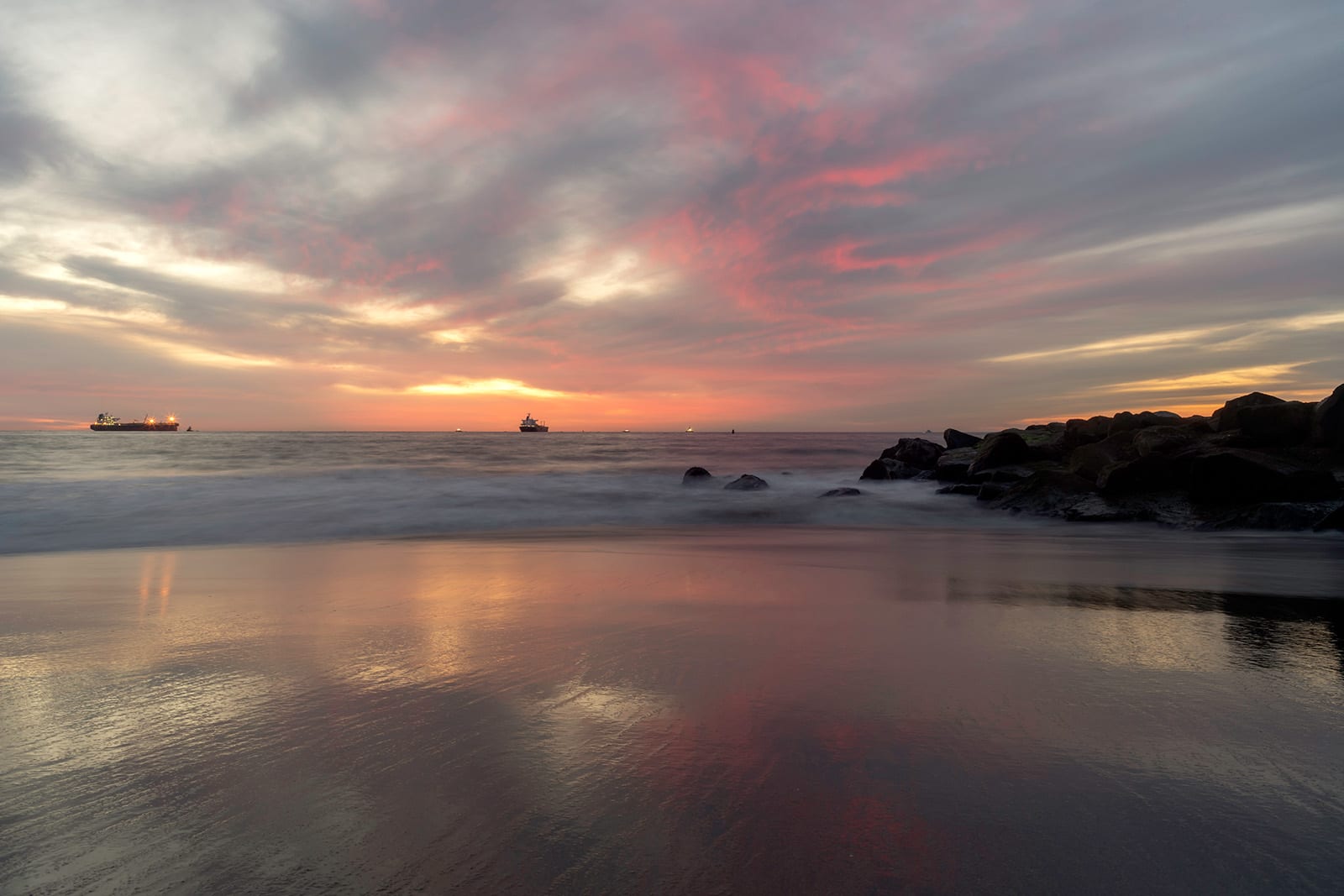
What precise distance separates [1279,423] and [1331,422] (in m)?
1.07

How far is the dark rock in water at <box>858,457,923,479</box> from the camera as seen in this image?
24.5m

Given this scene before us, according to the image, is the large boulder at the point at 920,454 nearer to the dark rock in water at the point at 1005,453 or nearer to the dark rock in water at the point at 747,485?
the dark rock in water at the point at 1005,453

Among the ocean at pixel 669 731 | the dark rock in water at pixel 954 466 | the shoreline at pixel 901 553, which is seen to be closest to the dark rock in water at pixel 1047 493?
the shoreline at pixel 901 553

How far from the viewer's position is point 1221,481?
1310 cm

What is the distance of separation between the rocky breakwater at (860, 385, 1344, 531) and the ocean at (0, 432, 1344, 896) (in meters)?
6.05

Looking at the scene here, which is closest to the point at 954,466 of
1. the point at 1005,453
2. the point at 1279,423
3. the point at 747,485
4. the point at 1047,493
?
the point at 1005,453

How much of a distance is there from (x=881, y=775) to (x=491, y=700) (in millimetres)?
1903

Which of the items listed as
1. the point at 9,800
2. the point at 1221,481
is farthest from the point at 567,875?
the point at 1221,481

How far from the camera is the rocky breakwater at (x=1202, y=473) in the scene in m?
12.4

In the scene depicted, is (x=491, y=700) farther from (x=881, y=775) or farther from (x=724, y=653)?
(x=881, y=775)

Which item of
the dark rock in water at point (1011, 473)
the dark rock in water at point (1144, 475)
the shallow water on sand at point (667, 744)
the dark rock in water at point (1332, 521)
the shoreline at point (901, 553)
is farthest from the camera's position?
the dark rock in water at point (1011, 473)

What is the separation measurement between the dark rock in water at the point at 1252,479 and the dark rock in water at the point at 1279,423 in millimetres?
2137

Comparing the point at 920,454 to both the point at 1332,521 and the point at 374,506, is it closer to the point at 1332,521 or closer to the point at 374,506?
the point at 1332,521

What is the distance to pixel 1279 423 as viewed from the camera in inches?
577
